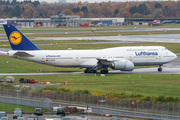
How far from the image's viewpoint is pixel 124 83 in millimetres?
63125

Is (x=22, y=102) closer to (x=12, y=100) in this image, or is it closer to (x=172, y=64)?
(x=12, y=100)

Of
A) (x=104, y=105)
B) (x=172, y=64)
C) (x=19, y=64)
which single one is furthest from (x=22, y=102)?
(x=172, y=64)

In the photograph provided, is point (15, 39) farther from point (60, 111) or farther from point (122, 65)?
point (60, 111)

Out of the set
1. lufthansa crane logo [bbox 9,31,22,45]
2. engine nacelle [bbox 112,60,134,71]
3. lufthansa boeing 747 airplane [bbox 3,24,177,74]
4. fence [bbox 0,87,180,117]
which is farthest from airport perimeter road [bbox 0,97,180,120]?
engine nacelle [bbox 112,60,134,71]

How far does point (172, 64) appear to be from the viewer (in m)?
88.6

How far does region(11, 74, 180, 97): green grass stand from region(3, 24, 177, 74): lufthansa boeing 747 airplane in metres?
2.64

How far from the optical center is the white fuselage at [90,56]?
241 ft

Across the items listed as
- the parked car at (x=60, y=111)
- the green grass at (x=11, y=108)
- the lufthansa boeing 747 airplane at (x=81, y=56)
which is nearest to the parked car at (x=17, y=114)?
the green grass at (x=11, y=108)

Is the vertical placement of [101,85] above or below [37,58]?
below

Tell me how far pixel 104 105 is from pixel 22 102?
42.5 feet

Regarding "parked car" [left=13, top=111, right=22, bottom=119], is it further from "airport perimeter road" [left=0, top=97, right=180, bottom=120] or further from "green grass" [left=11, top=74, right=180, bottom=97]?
"green grass" [left=11, top=74, right=180, bottom=97]

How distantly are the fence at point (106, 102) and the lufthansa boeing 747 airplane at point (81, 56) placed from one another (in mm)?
21790

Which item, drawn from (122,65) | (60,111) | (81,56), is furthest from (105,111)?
(81,56)

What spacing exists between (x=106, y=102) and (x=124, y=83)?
1940 centimetres
